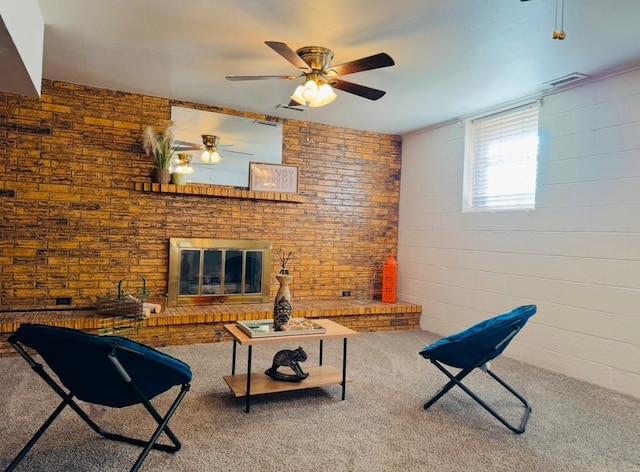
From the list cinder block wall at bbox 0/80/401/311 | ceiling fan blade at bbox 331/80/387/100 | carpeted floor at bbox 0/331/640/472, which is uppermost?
ceiling fan blade at bbox 331/80/387/100

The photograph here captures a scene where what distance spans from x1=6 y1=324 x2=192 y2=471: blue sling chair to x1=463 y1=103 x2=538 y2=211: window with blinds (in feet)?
11.1

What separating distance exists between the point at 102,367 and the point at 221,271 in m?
2.85

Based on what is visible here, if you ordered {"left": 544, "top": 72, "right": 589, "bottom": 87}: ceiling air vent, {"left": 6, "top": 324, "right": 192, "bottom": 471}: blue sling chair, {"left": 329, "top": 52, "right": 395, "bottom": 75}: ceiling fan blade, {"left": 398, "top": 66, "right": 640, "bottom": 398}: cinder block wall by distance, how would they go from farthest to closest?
{"left": 544, "top": 72, "right": 589, "bottom": 87}: ceiling air vent
{"left": 398, "top": 66, "right": 640, "bottom": 398}: cinder block wall
{"left": 329, "top": 52, "right": 395, "bottom": 75}: ceiling fan blade
{"left": 6, "top": 324, "right": 192, "bottom": 471}: blue sling chair

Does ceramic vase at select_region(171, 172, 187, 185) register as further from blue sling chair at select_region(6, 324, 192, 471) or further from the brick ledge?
blue sling chair at select_region(6, 324, 192, 471)

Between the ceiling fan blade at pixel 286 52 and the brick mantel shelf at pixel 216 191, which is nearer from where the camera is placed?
the ceiling fan blade at pixel 286 52

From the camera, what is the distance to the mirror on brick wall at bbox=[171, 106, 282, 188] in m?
4.48

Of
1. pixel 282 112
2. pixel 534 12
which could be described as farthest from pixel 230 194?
pixel 534 12

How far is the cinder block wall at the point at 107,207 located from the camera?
3916 mm

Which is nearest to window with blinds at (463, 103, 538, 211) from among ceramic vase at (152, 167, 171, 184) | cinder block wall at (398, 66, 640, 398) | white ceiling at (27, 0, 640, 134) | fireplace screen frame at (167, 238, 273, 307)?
cinder block wall at (398, 66, 640, 398)

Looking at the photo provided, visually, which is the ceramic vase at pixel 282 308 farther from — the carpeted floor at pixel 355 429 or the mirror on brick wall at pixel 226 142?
the mirror on brick wall at pixel 226 142

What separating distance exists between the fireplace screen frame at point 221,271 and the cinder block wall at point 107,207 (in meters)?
0.08

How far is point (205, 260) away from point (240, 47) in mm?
2262

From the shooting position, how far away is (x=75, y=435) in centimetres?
223

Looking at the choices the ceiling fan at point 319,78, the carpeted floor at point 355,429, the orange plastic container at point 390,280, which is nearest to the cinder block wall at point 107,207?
the orange plastic container at point 390,280
